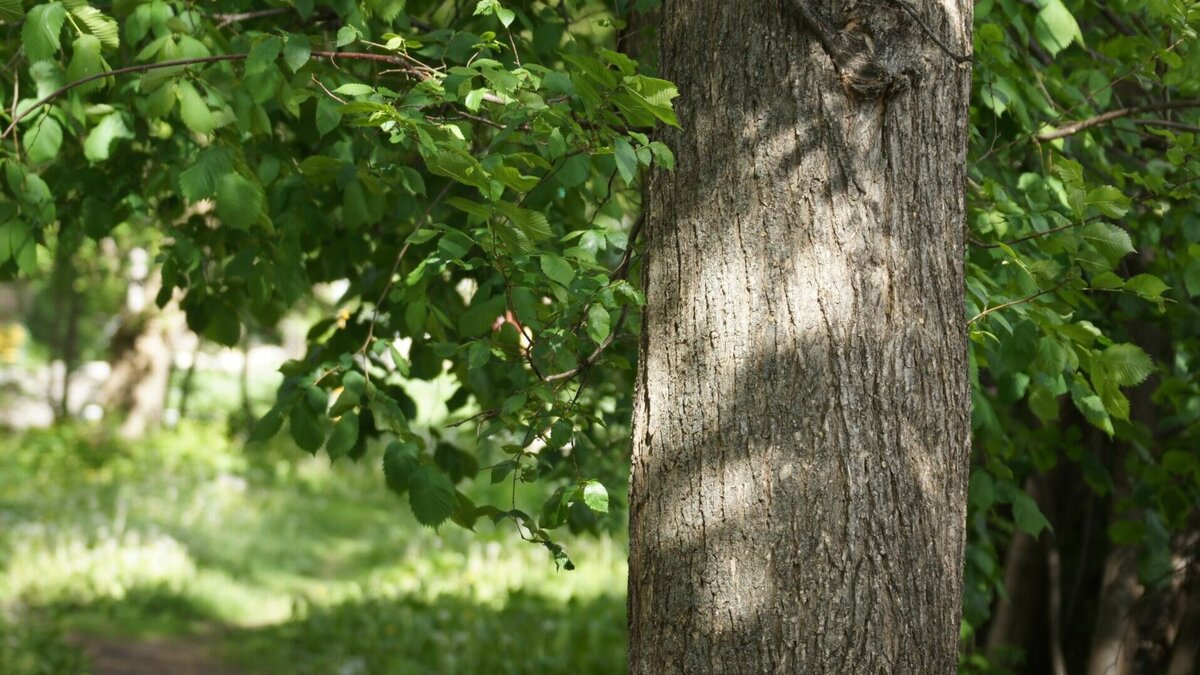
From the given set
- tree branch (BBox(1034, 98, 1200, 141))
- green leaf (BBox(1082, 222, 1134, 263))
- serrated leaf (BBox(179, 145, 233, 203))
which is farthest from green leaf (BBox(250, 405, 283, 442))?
tree branch (BBox(1034, 98, 1200, 141))

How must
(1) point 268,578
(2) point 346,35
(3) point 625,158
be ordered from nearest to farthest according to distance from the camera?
(3) point 625,158, (2) point 346,35, (1) point 268,578

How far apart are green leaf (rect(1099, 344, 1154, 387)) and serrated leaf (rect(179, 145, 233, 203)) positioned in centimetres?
219

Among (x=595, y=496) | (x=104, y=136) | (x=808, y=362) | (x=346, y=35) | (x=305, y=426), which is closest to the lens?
(x=808, y=362)

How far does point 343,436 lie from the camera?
9.04ft

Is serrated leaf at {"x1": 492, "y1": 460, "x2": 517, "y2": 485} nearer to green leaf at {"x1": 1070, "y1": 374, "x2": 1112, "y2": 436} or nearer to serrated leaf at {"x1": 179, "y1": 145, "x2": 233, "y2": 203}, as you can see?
serrated leaf at {"x1": 179, "y1": 145, "x2": 233, "y2": 203}

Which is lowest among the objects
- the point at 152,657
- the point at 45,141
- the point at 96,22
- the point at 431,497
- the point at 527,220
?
the point at 152,657

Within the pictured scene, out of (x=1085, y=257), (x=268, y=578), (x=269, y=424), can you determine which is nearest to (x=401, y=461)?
(x=269, y=424)

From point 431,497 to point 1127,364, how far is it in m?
1.62

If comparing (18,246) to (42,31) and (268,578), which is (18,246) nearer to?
(42,31)

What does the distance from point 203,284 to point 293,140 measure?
2.29 feet

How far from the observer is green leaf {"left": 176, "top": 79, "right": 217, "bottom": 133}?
2787 millimetres

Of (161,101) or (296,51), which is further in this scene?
(161,101)

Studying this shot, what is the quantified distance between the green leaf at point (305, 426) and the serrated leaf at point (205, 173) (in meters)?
0.58

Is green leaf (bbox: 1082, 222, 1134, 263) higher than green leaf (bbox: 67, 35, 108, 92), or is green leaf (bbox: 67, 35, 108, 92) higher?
green leaf (bbox: 67, 35, 108, 92)
